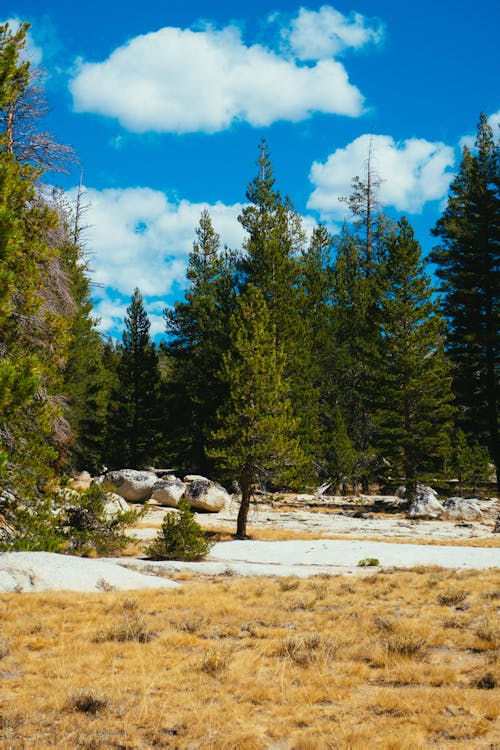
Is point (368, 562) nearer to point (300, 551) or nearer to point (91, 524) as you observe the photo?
point (300, 551)

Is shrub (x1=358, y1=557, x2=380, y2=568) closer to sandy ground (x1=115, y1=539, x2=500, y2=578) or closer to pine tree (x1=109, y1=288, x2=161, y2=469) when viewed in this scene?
sandy ground (x1=115, y1=539, x2=500, y2=578)

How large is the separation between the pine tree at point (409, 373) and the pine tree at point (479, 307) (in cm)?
338

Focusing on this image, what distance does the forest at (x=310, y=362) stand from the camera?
20750mm

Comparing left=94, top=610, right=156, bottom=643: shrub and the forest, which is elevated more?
the forest

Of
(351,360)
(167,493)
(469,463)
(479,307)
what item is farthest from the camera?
(351,360)

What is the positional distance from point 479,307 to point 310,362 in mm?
10206

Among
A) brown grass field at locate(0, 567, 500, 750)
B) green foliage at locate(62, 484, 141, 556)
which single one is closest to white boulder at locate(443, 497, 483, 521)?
brown grass field at locate(0, 567, 500, 750)

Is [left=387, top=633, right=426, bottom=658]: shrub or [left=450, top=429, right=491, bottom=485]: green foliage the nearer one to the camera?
[left=387, top=633, right=426, bottom=658]: shrub

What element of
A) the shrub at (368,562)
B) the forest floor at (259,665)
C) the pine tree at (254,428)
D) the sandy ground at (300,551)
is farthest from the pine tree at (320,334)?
the forest floor at (259,665)

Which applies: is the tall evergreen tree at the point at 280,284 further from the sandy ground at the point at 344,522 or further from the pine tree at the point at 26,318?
the pine tree at the point at 26,318

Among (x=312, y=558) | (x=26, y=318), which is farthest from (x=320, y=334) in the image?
(x=26, y=318)

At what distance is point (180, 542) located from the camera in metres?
14.1

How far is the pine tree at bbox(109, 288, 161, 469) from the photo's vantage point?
3850cm

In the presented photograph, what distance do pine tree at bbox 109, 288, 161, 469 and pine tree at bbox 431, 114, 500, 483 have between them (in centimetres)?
1924
